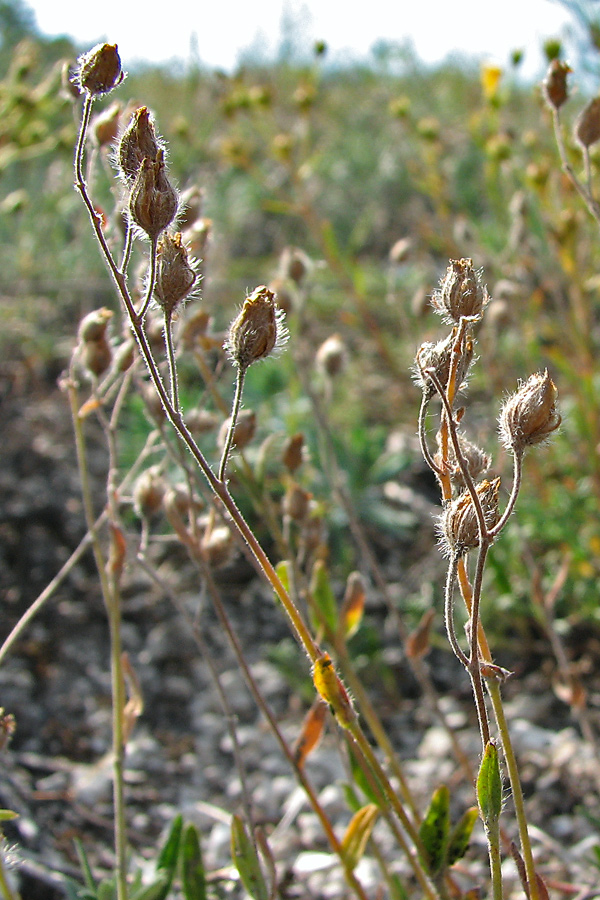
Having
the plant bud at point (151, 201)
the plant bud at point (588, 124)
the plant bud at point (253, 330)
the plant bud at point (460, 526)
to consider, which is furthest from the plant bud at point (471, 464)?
the plant bud at point (588, 124)

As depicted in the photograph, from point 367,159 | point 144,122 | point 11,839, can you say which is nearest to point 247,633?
point 11,839

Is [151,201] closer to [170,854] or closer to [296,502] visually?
[296,502]

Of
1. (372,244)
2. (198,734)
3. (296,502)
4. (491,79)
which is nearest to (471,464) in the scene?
(296,502)

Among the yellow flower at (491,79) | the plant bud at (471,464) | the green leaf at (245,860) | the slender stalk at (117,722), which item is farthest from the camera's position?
the yellow flower at (491,79)

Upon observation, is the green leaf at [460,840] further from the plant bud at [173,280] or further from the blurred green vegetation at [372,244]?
the plant bud at [173,280]

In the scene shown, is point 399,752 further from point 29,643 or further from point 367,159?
point 367,159

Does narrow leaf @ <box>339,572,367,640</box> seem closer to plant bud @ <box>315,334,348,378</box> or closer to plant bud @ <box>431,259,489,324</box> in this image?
plant bud @ <box>315,334,348,378</box>
